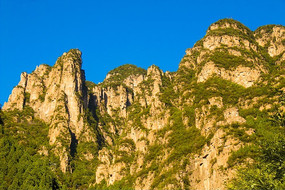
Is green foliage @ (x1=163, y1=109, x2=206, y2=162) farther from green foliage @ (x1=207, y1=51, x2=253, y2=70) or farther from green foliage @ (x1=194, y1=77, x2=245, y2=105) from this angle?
green foliage @ (x1=207, y1=51, x2=253, y2=70)

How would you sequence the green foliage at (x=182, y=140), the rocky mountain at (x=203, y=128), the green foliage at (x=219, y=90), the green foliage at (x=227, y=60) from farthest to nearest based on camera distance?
the green foliage at (x=227, y=60)
the green foliage at (x=219, y=90)
the green foliage at (x=182, y=140)
the rocky mountain at (x=203, y=128)

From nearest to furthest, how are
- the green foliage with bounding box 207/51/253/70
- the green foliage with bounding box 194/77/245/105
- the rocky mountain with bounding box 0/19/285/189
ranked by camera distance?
the rocky mountain with bounding box 0/19/285/189
the green foliage with bounding box 194/77/245/105
the green foliage with bounding box 207/51/253/70

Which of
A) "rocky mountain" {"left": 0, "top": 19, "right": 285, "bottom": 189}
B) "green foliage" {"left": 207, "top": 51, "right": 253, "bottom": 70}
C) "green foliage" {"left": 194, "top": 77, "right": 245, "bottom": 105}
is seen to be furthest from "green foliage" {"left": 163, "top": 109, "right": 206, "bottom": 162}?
"green foliage" {"left": 207, "top": 51, "right": 253, "bottom": 70}

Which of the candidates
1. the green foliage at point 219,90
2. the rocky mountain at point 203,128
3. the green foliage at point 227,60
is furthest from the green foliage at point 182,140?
the green foliage at point 227,60

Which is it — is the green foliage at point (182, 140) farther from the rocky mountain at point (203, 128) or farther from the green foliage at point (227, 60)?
the green foliage at point (227, 60)

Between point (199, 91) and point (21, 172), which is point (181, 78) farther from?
point (21, 172)

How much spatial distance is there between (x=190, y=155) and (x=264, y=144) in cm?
9075

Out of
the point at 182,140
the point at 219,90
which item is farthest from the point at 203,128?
the point at 219,90

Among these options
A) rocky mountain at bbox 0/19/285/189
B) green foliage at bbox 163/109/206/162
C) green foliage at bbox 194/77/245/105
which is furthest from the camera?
green foliage at bbox 194/77/245/105

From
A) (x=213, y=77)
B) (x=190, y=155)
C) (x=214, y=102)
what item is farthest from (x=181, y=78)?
Result: (x=190, y=155)

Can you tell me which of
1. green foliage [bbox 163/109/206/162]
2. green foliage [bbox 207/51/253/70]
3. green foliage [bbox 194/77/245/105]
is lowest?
green foliage [bbox 163/109/206/162]

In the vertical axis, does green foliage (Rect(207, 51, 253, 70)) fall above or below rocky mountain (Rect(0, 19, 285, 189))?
above

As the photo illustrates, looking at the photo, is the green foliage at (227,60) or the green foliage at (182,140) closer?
the green foliage at (182,140)

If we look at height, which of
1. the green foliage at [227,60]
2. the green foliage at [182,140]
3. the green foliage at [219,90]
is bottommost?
the green foliage at [182,140]
